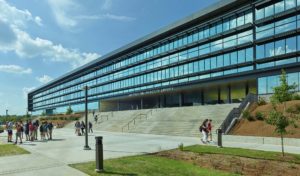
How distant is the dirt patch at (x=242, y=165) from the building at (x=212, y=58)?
2572 centimetres

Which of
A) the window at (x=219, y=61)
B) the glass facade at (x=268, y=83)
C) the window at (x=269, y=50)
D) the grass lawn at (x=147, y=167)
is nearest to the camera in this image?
the grass lawn at (x=147, y=167)

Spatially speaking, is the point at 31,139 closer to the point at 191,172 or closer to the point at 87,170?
the point at 87,170

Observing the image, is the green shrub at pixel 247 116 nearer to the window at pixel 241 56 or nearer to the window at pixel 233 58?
the window at pixel 241 56

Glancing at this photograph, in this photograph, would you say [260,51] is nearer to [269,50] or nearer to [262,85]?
[269,50]

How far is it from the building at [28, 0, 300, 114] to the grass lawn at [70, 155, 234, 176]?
1094 inches

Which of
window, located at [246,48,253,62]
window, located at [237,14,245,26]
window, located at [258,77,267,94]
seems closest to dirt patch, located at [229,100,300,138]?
window, located at [258,77,267,94]

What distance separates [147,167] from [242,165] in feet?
11.3

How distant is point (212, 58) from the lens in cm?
4641

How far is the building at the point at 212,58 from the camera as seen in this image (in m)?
36.9

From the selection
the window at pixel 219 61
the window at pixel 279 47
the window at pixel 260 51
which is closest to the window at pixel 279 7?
the window at pixel 279 47

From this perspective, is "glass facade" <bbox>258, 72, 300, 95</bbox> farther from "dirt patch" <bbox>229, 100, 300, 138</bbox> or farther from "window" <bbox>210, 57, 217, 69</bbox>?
"dirt patch" <bbox>229, 100, 300, 138</bbox>

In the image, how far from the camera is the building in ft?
121

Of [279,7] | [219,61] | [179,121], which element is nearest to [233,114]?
[179,121]

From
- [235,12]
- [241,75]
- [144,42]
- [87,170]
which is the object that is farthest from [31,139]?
[144,42]
